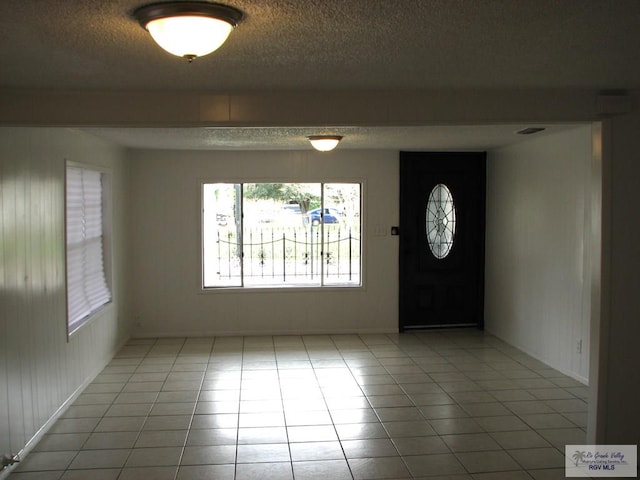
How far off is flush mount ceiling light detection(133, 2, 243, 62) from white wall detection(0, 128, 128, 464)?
185cm

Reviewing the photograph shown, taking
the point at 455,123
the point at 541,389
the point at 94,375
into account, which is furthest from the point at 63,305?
the point at 541,389

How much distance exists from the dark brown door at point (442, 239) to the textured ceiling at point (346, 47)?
402cm

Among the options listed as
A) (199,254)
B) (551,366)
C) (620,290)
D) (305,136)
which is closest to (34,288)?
(305,136)

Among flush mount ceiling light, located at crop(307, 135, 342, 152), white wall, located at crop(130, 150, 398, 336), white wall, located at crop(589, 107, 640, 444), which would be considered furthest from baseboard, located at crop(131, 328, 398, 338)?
white wall, located at crop(589, 107, 640, 444)

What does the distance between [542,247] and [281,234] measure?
9.85 feet

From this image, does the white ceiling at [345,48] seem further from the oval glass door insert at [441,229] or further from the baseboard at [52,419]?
the oval glass door insert at [441,229]

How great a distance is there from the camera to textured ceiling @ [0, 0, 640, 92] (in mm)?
2076

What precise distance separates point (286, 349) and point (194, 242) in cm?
169

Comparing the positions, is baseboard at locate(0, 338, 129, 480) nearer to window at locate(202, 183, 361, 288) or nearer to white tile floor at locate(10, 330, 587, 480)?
white tile floor at locate(10, 330, 587, 480)

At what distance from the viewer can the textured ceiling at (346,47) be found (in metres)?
2.08

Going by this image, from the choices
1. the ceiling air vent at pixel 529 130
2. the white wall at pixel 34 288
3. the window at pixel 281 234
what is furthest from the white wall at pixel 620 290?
the window at pixel 281 234

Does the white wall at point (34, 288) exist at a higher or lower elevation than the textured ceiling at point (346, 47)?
lower

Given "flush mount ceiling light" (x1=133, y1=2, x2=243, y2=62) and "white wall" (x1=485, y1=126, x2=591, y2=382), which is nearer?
"flush mount ceiling light" (x1=133, y1=2, x2=243, y2=62)

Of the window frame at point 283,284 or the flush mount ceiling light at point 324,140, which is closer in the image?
the flush mount ceiling light at point 324,140
